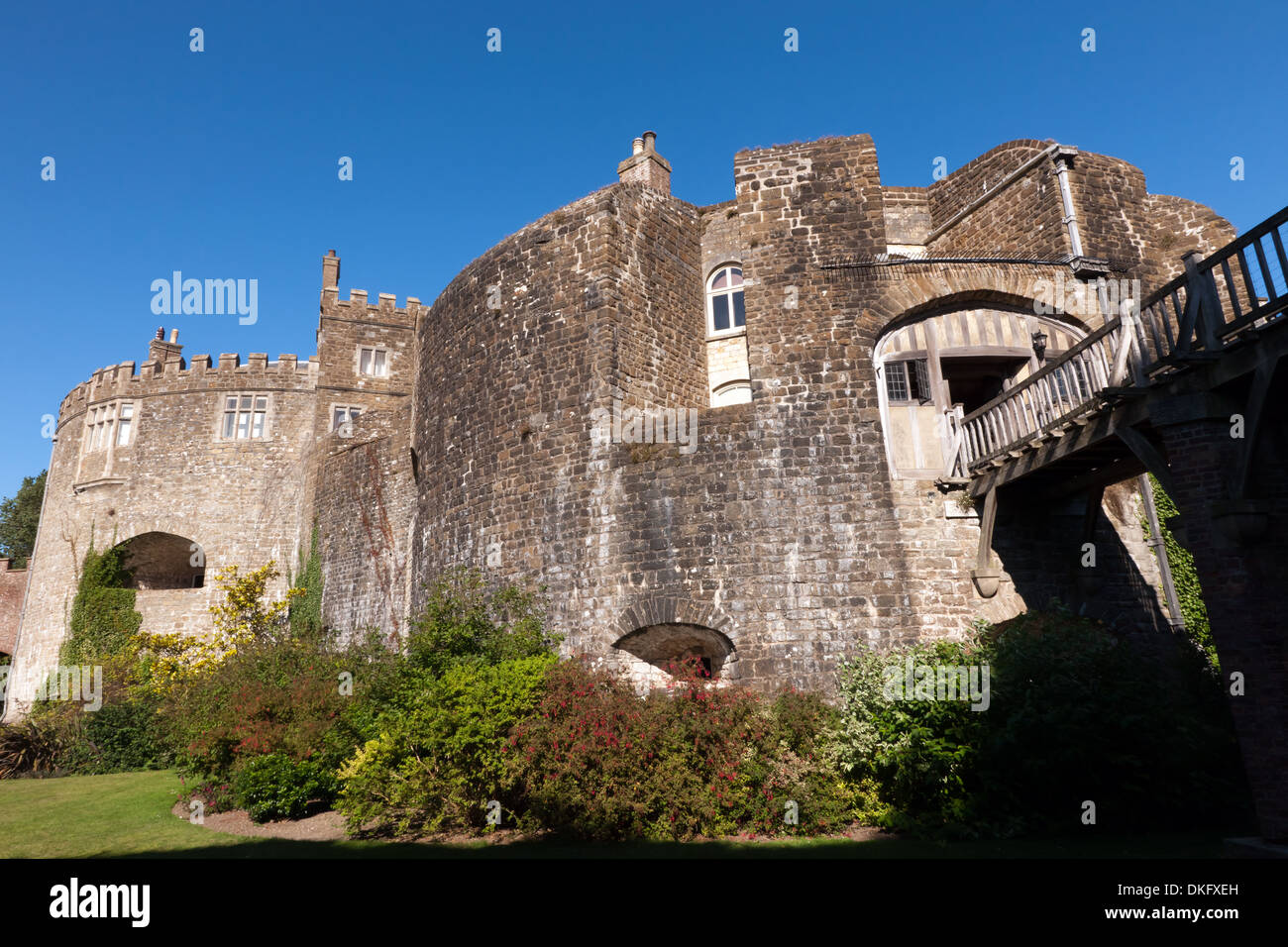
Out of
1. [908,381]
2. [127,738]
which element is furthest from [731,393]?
[127,738]

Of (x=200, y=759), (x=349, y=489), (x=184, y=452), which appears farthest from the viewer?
(x=184, y=452)

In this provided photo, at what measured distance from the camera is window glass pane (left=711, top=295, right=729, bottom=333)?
16547 millimetres

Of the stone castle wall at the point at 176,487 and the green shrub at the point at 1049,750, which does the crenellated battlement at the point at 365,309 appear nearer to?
the stone castle wall at the point at 176,487

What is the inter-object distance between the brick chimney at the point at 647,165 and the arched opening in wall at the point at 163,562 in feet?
67.2

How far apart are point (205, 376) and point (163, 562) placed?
23.7 ft

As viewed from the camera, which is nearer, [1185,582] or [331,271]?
[1185,582]

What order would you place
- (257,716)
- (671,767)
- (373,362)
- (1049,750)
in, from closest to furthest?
(1049,750), (671,767), (257,716), (373,362)

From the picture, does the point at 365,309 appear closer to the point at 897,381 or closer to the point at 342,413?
the point at 342,413

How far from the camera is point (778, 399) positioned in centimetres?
1341
